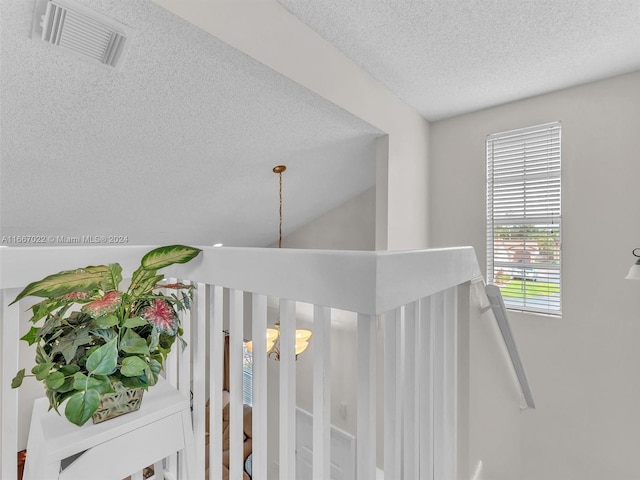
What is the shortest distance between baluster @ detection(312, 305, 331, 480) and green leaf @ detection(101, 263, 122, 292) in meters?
0.52

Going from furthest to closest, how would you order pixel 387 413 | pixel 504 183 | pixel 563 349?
pixel 504 183
pixel 563 349
pixel 387 413

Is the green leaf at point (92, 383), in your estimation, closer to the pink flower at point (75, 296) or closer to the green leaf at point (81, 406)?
the green leaf at point (81, 406)

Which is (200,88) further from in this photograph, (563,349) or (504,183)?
(563,349)

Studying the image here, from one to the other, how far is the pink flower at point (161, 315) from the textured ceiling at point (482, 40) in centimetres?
183

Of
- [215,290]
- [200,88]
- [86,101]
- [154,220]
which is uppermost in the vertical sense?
[200,88]

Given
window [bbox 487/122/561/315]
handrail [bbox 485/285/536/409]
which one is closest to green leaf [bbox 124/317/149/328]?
handrail [bbox 485/285/536/409]

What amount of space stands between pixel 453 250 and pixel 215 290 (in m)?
0.59

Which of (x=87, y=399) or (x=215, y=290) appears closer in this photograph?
(x=87, y=399)

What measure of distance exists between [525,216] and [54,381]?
10.4 ft

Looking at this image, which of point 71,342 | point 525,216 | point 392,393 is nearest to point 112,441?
point 71,342

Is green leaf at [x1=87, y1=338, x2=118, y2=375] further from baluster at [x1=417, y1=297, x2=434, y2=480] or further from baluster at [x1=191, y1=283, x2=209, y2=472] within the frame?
baluster at [x1=417, y1=297, x2=434, y2=480]

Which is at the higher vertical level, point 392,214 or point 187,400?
point 392,214

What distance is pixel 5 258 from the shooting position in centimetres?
78

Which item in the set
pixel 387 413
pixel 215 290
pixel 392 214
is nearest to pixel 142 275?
pixel 215 290
